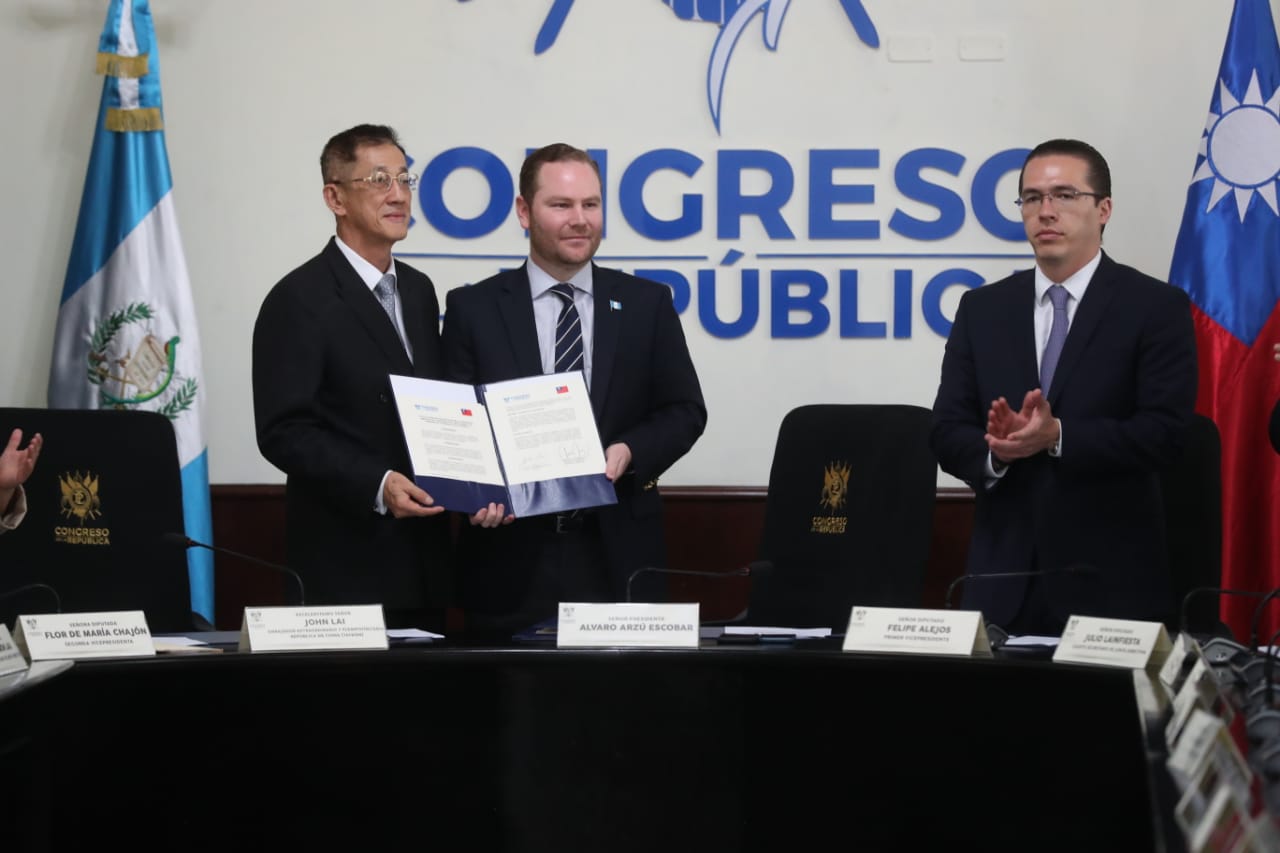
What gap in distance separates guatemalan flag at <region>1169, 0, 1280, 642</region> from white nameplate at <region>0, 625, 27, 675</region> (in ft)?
10.2

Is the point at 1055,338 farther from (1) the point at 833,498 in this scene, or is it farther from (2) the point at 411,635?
(2) the point at 411,635

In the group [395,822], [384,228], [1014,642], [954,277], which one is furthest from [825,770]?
[954,277]

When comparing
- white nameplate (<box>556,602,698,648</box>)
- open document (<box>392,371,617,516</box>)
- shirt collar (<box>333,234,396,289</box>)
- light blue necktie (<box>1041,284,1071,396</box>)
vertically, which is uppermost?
shirt collar (<box>333,234,396,289</box>)

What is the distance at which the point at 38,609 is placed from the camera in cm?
327

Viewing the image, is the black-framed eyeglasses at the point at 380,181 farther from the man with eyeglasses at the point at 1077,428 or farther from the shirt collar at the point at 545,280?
the man with eyeglasses at the point at 1077,428

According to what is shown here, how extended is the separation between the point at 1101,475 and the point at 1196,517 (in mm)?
488

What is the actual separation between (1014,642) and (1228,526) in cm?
190

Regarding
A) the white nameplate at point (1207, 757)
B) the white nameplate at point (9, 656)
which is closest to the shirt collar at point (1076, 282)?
the white nameplate at point (1207, 757)

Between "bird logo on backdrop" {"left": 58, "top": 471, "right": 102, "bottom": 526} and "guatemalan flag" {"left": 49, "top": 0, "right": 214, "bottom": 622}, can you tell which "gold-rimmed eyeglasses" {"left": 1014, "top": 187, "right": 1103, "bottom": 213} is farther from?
"guatemalan flag" {"left": 49, "top": 0, "right": 214, "bottom": 622}

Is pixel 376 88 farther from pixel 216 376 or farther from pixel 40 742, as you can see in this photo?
pixel 40 742

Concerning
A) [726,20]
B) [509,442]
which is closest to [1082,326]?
[509,442]

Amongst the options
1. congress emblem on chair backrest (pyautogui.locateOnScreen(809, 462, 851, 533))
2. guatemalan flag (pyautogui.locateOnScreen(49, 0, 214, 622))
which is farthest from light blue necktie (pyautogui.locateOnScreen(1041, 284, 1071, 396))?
guatemalan flag (pyautogui.locateOnScreen(49, 0, 214, 622))

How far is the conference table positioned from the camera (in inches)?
84.8

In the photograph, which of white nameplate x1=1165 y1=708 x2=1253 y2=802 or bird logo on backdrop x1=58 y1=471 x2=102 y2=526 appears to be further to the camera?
bird logo on backdrop x1=58 y1=471 x2=102 y2=526
